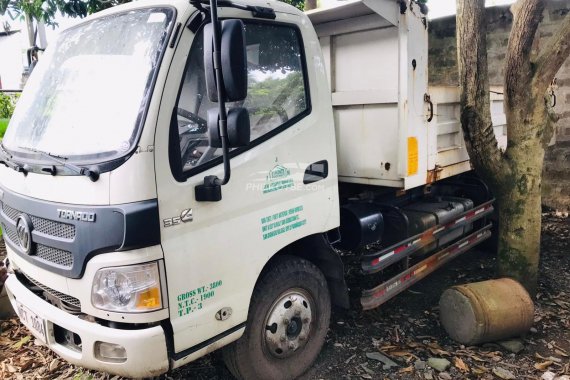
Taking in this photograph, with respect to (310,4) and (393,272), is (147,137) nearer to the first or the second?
(393,272)

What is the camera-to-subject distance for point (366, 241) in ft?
11.7

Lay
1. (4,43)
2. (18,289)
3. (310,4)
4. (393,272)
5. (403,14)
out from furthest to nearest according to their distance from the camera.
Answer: (4,43) → (310,4) → (393,272) → (403,14) → (18,289)

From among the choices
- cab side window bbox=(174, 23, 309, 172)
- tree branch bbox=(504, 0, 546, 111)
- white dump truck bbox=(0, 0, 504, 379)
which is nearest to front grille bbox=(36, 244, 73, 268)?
white dump truck bbox=(0, 0, 504, 379)

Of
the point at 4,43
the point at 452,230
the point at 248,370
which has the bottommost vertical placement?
the point at 248,370

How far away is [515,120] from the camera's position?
13.1 ft

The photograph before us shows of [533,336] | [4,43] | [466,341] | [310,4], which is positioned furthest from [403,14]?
[4,43]

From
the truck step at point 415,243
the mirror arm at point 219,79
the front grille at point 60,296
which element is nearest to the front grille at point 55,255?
the front grille at point 60,296

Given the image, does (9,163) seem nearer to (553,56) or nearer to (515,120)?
(515,120)

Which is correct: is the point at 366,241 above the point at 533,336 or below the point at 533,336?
above

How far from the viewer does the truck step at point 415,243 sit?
335 centimetres

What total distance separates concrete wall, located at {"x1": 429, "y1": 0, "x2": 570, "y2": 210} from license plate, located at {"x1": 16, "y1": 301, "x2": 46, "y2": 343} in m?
7.00

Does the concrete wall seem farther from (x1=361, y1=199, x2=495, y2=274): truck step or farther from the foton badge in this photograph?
the foton badge

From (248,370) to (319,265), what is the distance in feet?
2.93

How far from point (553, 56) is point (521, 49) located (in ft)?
0.83
